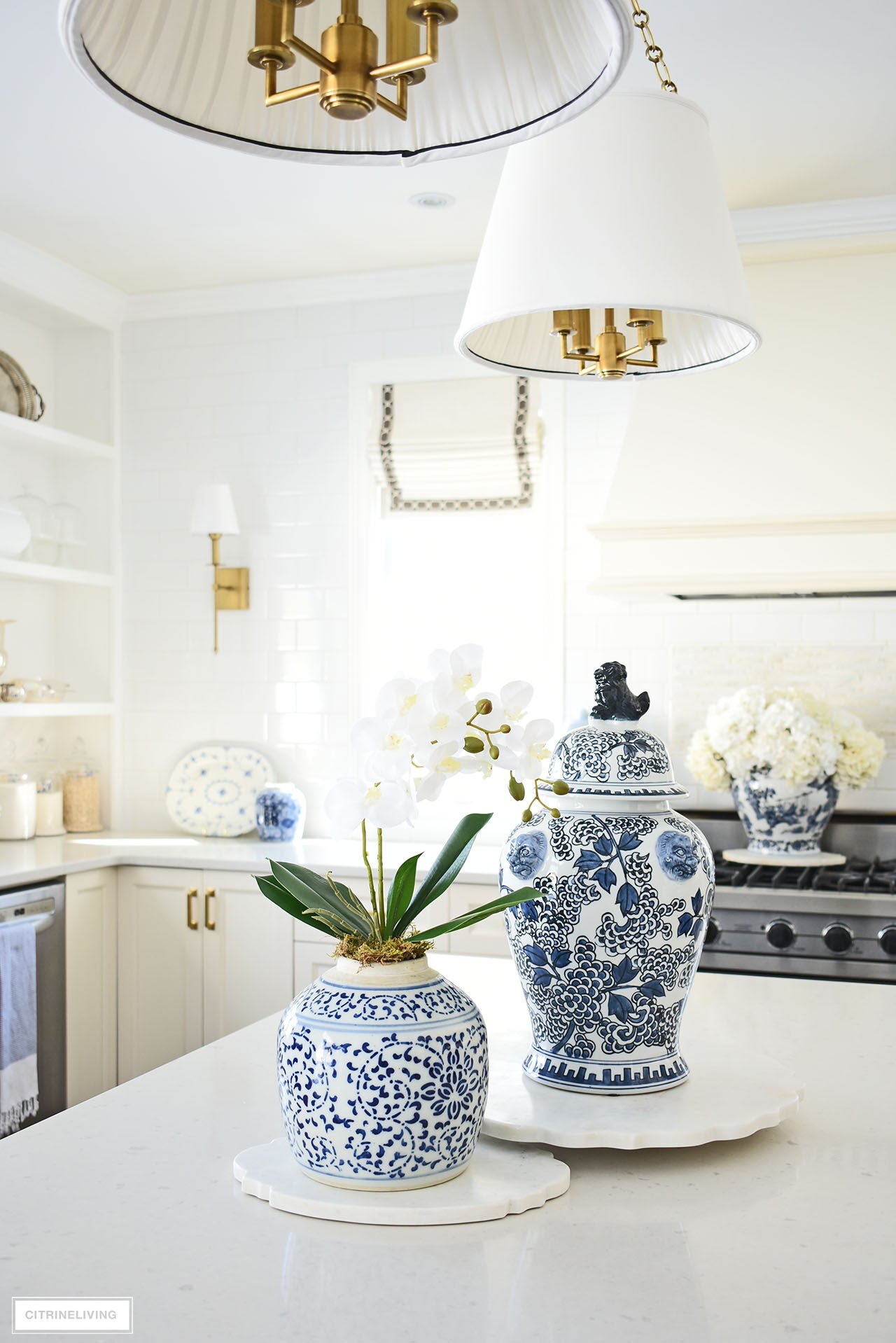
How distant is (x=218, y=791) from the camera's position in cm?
411

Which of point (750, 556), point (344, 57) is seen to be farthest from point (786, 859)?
point (344, 57)

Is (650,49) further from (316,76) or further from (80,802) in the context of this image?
(80,802)

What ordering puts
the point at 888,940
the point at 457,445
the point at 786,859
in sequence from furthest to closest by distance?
the point at 457,445 < the point at 786,859 < the point at 888,940

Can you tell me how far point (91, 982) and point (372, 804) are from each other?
2.82 meters

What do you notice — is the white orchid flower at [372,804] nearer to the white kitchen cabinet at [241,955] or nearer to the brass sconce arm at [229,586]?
the white kitchen cabinet at [241,955]

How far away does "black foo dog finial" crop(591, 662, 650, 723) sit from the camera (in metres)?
1.37

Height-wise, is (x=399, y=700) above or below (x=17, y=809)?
above

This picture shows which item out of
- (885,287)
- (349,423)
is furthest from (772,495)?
(349,423)

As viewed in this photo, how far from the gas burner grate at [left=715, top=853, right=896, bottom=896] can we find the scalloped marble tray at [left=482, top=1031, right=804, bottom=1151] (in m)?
1.62

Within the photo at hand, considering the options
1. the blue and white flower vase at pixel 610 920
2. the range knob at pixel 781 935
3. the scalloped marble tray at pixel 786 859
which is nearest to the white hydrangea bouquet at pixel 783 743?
the scalloped marble tray at pixel 786 859

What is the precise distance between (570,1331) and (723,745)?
2471 mm

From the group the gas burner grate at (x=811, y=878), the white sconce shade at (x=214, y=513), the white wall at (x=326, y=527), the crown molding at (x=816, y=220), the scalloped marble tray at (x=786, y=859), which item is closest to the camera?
the gas burner grate at (x=811, y=878)

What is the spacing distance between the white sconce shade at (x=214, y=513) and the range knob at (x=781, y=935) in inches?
85.8

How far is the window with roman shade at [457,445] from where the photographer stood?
12.7 ft
